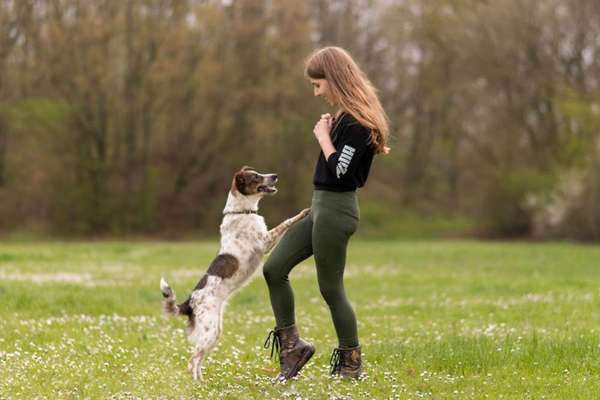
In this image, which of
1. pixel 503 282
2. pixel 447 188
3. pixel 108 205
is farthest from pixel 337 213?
pixel 447 188

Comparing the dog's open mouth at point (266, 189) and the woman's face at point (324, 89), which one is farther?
the dog's open mouth at point (266, 189)

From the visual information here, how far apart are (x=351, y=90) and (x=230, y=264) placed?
1934 millimetres

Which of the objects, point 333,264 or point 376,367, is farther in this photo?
point 376,367

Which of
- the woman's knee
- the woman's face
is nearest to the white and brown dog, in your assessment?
the woman's knee

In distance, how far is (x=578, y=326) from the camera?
33.9ft

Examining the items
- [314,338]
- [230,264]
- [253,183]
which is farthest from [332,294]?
[314,338]

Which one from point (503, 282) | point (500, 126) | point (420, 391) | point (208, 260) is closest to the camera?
point (420, 391)

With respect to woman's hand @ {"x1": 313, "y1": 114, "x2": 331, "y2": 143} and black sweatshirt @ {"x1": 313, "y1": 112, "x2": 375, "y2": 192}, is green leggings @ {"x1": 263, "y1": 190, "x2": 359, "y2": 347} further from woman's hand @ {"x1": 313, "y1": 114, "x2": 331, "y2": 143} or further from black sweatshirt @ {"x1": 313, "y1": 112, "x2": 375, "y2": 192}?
woman's hand @ {"x1": 313, "y1": 114, "x2": 331, "y2": 143}

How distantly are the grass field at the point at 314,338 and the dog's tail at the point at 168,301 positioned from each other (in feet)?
2.04

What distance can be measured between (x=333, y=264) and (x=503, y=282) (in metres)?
10.1

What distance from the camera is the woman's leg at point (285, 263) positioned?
7547 mm

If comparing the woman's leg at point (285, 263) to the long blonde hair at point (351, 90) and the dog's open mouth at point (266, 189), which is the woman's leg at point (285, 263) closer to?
the dog's open mouth at point (266, 189)


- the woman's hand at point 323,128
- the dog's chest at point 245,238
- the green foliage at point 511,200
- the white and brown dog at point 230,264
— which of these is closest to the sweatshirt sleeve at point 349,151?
the woman's hand at point 323,128

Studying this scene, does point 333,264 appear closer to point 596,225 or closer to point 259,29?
point 596,225
